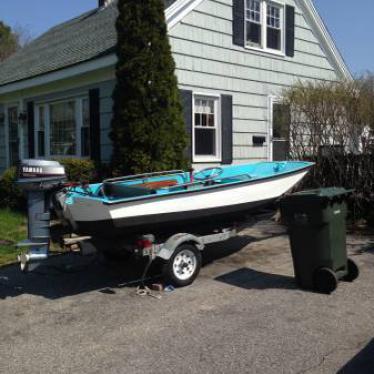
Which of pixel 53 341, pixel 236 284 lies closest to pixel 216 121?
pixel 236 284

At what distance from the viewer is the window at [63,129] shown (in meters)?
12.4

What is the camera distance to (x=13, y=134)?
15508 millimetres

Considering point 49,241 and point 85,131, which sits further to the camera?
point 85,131

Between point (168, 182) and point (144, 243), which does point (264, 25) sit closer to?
point (168, 182)

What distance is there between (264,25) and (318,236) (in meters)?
8.92

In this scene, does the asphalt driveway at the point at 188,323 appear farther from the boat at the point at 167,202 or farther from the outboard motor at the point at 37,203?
the boat at the point at 167,202

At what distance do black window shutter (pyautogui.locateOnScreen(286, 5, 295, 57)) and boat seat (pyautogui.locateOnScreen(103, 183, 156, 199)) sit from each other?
28.9ft

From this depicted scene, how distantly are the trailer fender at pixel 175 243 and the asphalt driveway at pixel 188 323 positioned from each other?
1.48 feet

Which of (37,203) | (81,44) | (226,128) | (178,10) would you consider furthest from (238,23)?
(37,203)

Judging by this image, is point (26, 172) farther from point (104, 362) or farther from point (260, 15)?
point (260, 15)

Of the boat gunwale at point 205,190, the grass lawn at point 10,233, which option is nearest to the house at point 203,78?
the grass lawn at point 10,233

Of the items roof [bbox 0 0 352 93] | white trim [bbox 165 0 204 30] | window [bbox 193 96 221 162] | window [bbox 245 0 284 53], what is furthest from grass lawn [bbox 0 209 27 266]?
window [bbox 245 0 284 53]

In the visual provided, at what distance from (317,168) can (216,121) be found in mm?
3174

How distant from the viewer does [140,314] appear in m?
5.21
